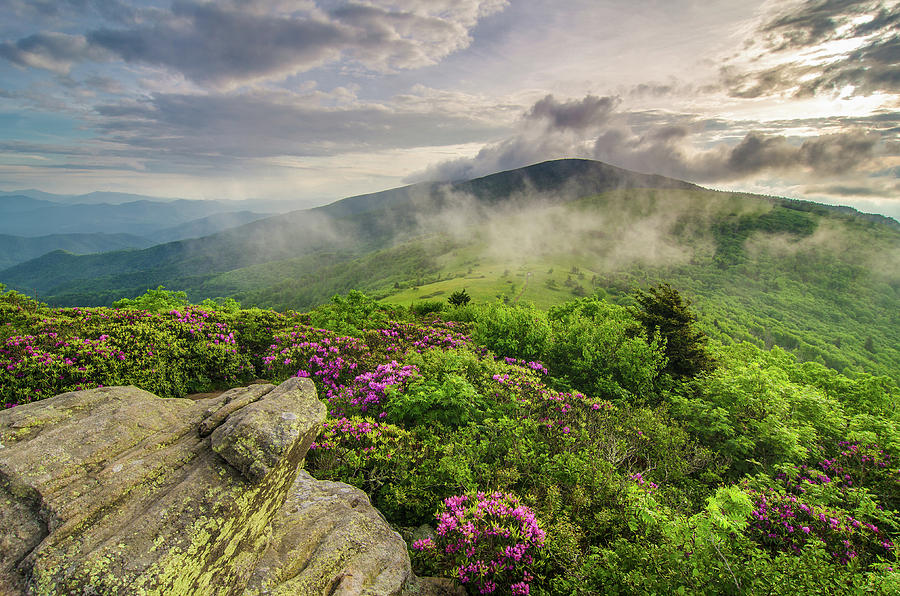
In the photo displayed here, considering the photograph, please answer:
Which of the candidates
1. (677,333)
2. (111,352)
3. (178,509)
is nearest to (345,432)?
(178,509)

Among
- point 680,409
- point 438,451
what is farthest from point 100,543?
point 680,409

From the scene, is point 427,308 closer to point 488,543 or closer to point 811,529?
point 488,543

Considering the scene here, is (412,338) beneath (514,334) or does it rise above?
above

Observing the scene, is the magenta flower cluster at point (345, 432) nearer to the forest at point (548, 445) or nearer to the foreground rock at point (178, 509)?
the forest at point (548, 445)

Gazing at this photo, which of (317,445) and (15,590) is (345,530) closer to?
(317,445)

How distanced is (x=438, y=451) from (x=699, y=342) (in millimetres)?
18752

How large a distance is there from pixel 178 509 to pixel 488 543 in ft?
15.1

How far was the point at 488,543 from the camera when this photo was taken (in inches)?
243

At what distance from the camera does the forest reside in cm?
583

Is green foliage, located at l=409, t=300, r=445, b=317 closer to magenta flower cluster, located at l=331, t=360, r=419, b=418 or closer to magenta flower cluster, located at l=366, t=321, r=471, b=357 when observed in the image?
magenta flower cluster, located at l=366, t=321, r=471, b=357

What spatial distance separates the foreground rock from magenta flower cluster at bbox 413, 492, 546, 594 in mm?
730

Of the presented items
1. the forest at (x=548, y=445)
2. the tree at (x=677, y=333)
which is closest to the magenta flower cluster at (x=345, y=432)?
the forest at (x=548, y=445)

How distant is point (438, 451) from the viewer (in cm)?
848

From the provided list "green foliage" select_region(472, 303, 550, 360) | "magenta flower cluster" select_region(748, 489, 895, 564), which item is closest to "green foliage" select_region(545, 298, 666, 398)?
"green foliage" select_region(472, 303, 550, 360)
